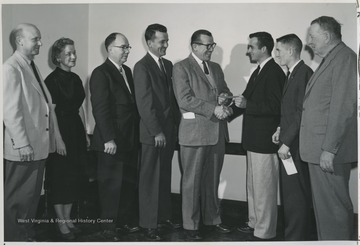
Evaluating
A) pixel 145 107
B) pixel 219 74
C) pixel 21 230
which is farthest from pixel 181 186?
pixel 21 230

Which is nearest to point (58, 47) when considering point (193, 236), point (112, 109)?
point (112, 109)

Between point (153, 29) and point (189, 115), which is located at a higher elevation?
point (153, 29)

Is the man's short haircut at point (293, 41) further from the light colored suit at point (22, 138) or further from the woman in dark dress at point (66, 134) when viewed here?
the light colored suit at point (22, 138)

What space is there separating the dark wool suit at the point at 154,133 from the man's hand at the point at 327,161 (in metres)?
0.92

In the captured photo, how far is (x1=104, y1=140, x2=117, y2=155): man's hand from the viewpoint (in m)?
2.56

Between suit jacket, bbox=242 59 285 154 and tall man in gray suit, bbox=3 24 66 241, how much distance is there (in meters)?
1.23

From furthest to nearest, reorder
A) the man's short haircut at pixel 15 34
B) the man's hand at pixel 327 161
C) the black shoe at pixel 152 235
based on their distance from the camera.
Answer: the black shoe at pixel 152 235, the man's short haircut at pixel 15 34, the man's hand at pixel 327 161

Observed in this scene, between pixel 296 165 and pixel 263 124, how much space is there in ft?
1.07

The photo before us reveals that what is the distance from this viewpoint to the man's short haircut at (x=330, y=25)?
2527 mm

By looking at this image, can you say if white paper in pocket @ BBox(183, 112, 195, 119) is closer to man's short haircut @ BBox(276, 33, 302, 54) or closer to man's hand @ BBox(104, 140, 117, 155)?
man's hand @ BBox(104, 140, 117, 155)

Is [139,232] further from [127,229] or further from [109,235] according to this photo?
[109,235]

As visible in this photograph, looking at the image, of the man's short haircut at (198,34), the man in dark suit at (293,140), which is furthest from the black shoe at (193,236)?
the man's short haircut at (198,34)

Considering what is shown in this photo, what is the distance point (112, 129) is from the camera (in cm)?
255

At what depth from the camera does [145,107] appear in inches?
101
